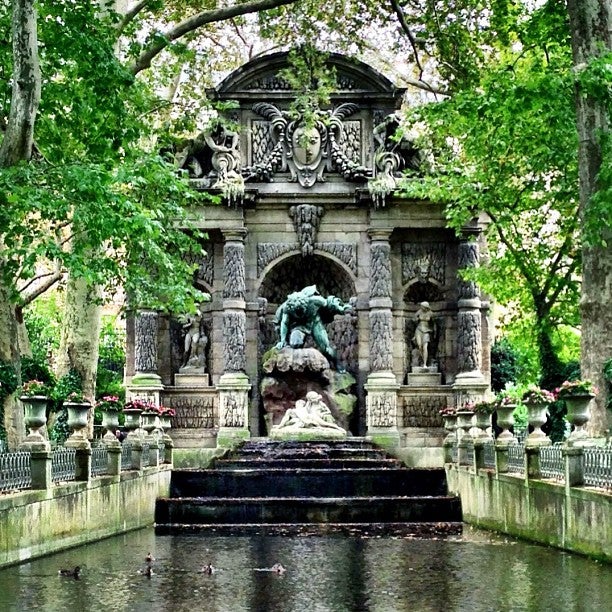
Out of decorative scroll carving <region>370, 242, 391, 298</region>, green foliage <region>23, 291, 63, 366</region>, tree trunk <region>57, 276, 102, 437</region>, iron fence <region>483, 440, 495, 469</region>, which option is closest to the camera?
iron fence <region>483, 440, 495, 469</region>

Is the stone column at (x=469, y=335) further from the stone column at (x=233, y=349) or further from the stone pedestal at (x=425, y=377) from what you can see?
the stone column at (x=233, y=349)

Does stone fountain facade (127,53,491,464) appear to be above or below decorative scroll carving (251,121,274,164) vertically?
below

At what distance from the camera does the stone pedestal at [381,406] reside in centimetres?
2619

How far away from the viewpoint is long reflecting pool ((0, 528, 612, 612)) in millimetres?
10453

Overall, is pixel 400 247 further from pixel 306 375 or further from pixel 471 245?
pixel 306 375

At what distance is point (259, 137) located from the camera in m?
27.4

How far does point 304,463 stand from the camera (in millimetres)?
22188

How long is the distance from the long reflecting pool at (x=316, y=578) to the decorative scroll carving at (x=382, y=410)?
32.4 feet

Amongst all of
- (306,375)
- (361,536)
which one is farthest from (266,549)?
(306,375)

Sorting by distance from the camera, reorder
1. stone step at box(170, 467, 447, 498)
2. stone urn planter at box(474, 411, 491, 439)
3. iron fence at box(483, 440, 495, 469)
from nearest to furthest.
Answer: iron fence at box(483, 440, 495, 469), stone urn planter at box(474, 411, 491, 439), stone step at box(170, 467, 447, 498)

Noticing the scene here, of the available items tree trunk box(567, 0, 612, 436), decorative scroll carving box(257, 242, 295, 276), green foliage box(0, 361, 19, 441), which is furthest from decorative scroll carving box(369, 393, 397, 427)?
green foliage box(0, 361, 19, 441)

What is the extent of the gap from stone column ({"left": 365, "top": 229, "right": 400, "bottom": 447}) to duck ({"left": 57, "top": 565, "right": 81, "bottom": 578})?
13.7 m

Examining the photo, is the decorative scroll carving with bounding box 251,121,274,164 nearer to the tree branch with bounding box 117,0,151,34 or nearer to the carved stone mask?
the carved stone mask

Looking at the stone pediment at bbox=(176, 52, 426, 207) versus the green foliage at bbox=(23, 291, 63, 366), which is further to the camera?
the green foliage at bbox=(23, 291, 63, 366)
